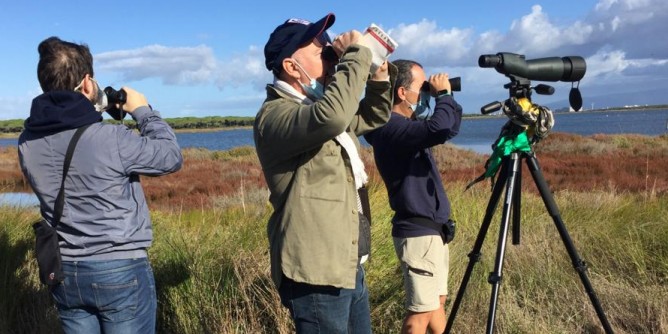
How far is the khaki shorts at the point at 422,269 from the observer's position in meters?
2.86

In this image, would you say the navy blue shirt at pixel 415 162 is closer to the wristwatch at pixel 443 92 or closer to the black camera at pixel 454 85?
the wristwatch at pixel 443 92

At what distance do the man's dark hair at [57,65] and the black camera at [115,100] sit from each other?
186 mm

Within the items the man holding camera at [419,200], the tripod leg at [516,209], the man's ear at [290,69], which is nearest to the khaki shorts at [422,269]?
the man holding camera at [419,200]

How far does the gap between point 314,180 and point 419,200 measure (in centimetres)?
101

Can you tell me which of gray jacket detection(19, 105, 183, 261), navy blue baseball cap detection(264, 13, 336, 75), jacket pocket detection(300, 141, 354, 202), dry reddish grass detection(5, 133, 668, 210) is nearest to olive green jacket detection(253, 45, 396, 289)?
jacket pocket detection(300, 141, 354, 202)

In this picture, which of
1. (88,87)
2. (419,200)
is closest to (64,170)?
(88,87)

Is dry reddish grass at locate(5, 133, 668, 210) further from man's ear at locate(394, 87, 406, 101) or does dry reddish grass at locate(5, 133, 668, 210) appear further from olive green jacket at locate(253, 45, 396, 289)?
olive green jacket at locate(253, 45, 396, 289)

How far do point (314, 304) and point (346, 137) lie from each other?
24.1 inches

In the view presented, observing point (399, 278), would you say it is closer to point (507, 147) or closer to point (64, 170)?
point (507, 147)

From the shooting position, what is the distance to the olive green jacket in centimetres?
189

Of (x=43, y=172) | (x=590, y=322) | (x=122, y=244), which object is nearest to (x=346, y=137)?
(x=122, y=244)

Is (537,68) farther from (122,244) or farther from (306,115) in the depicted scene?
(122,244)

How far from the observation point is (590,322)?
3365 millimetres

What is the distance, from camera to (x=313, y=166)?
200cm
